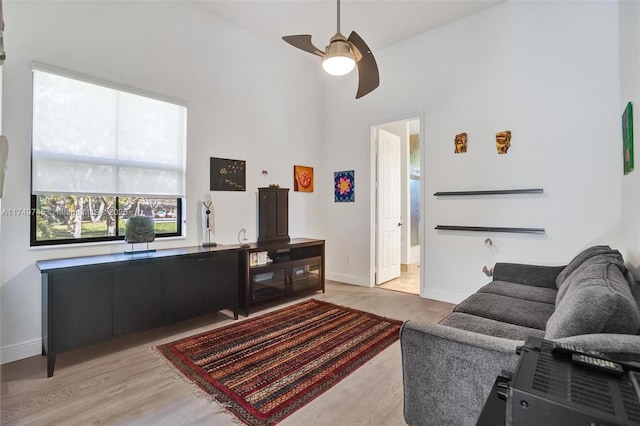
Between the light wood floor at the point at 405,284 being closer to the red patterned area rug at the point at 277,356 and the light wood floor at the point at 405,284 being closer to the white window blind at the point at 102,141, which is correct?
the red patterned area rug at the point at 277,356

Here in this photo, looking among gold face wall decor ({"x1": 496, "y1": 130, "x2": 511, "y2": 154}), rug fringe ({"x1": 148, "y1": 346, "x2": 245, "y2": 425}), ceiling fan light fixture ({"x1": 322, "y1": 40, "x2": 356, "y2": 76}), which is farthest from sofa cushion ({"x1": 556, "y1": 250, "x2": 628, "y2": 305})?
rug fringe ({"x1": 148, "y1": 346, "x2": 245, "y2": 425})

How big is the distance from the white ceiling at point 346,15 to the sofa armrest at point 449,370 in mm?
3494

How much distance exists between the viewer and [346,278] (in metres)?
4.89

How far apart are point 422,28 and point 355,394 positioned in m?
4.20

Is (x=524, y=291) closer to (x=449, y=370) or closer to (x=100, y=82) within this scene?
(x=449, y=370)

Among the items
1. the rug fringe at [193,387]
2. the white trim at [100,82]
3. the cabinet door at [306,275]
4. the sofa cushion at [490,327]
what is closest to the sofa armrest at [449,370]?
the sofa cushion at [490,327]

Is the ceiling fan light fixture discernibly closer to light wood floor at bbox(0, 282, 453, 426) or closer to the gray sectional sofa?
the gray sectional sofa

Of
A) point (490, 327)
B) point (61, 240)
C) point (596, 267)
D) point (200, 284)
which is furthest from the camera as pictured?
point (200, 284)

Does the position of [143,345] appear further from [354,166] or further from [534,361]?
[354,166]

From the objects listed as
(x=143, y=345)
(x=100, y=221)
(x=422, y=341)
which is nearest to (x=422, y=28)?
(x=422, y=341)

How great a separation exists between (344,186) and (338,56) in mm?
2886

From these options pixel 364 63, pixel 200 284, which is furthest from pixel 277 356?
pixel 364 63

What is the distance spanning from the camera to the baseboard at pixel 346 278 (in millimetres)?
4707

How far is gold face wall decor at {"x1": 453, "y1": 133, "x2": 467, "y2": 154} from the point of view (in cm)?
371
